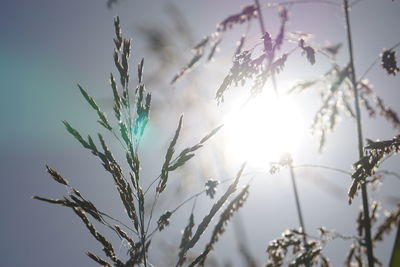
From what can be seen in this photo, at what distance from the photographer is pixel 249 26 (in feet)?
7.30

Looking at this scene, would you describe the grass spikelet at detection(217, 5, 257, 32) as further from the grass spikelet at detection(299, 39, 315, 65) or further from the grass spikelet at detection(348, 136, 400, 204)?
the grass spikelet at detection(348, 136, 400, 204)

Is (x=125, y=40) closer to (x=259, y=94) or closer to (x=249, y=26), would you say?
(x=259, y=94)

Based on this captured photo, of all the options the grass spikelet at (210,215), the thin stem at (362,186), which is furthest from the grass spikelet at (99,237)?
the thin stem at (362,186)

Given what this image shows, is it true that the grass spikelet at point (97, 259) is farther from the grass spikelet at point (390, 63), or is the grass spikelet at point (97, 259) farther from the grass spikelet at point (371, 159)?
the grass spikelet at point (390, 63)

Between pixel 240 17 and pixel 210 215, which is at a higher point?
pixel 240 17

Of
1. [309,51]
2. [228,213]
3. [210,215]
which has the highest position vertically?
[309,51]

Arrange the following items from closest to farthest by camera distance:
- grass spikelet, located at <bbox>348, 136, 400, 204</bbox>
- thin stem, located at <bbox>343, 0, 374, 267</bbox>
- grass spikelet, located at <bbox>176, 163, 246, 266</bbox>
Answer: grass spikelet, located at <bbox>176, 163, 246, 266</bbox> < grass spikelet, located at <bbox>348, 136, 400, 204</bbox> < thin stem, located at <bbox>343, 0, 374, 267</bbox>

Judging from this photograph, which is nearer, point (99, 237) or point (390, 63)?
point (99, 237)

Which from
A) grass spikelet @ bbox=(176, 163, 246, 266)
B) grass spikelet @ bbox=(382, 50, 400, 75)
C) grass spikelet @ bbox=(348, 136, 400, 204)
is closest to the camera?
grass spikelet @ bbox=(176, 163, 246, 266)

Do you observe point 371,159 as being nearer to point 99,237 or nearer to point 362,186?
point 362,186

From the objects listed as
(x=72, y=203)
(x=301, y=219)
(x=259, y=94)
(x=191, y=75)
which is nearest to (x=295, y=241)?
(x=301, y=219)

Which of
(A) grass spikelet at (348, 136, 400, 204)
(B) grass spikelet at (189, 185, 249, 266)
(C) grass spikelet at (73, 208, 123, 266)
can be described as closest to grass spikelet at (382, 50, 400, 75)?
(A) grass spikelet at (348, 136, 400, 204)

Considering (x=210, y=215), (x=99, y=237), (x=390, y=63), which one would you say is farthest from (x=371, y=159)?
(x=99, y=237)

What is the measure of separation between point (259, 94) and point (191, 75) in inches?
71.9
